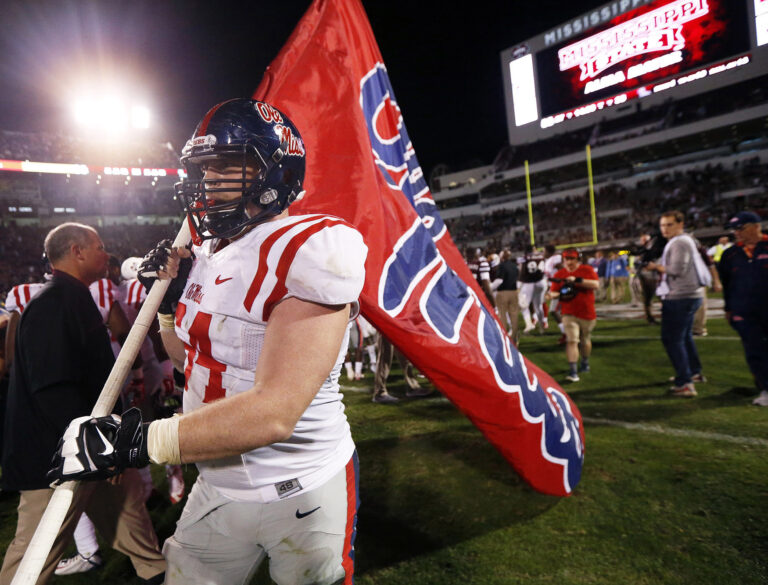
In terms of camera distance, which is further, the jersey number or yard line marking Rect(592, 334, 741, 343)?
yard line marking Rect(592, 334, 741, 343)

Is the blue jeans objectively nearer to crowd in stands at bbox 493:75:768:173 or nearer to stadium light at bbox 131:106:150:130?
crowd in stands at bbox 493:75:768:173

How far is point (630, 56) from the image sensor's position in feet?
82.8

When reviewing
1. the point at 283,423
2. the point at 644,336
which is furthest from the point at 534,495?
the point at 644,336

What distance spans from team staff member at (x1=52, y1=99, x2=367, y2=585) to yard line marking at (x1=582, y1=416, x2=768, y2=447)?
12.3 feet

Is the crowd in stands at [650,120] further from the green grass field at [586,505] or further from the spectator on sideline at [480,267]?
the green grass field at [586,505]

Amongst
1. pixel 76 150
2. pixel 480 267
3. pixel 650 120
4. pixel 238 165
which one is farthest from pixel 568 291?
pixel 76 150

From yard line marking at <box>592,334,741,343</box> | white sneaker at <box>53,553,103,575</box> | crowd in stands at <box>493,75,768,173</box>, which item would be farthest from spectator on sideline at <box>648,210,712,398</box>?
crowd in stands at <box>493,75,768,173</box>

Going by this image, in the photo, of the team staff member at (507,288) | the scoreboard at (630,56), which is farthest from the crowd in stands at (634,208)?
the team staff member at (507,288)

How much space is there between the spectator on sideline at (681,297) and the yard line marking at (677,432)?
1.12 m

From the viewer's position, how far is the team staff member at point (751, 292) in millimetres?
4598

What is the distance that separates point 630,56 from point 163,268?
101 feet

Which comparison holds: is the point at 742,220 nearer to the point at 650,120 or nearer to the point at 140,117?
the point at 650,120

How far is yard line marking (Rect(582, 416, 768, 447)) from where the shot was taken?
3773 millimetres

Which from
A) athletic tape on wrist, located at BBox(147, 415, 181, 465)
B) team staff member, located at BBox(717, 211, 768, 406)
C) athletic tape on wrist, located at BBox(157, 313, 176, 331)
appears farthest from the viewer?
A: team staff member, located at BBox(717, 211, 768, 406)
